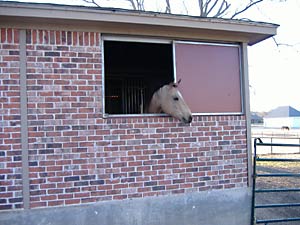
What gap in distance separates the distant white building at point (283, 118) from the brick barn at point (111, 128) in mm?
67562

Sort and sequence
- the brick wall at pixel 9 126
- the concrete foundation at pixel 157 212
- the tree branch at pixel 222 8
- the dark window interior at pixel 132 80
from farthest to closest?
the tree branch at pixel 222 8 → the dark window interior at pixel 132 80 → the concrete foundation at pixel 157 212 → the brick wall at pixel 9 126

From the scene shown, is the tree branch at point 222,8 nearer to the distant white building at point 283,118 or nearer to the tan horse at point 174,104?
the tan horse at point 174,104

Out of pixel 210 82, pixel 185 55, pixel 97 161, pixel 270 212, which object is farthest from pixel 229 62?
pixel 270 212

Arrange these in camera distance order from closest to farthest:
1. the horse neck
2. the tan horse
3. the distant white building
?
the tan horse → the horse neck → the distant white building

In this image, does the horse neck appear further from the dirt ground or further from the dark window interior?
the dirt ground

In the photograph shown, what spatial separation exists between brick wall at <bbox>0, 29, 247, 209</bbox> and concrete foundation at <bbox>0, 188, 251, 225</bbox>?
4.3 inches

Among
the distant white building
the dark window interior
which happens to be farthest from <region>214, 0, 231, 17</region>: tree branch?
the distant white building

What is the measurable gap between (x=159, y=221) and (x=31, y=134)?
223cm

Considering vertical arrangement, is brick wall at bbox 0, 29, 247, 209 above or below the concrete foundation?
above

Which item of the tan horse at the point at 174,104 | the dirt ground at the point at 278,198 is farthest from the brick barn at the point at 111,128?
the dirt ground at the point at 278,198

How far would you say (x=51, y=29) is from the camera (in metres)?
4.14

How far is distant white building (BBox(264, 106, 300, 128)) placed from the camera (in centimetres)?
6738

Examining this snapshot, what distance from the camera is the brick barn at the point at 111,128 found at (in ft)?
13.0

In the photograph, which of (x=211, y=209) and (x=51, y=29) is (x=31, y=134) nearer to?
(x=51, y=29)
